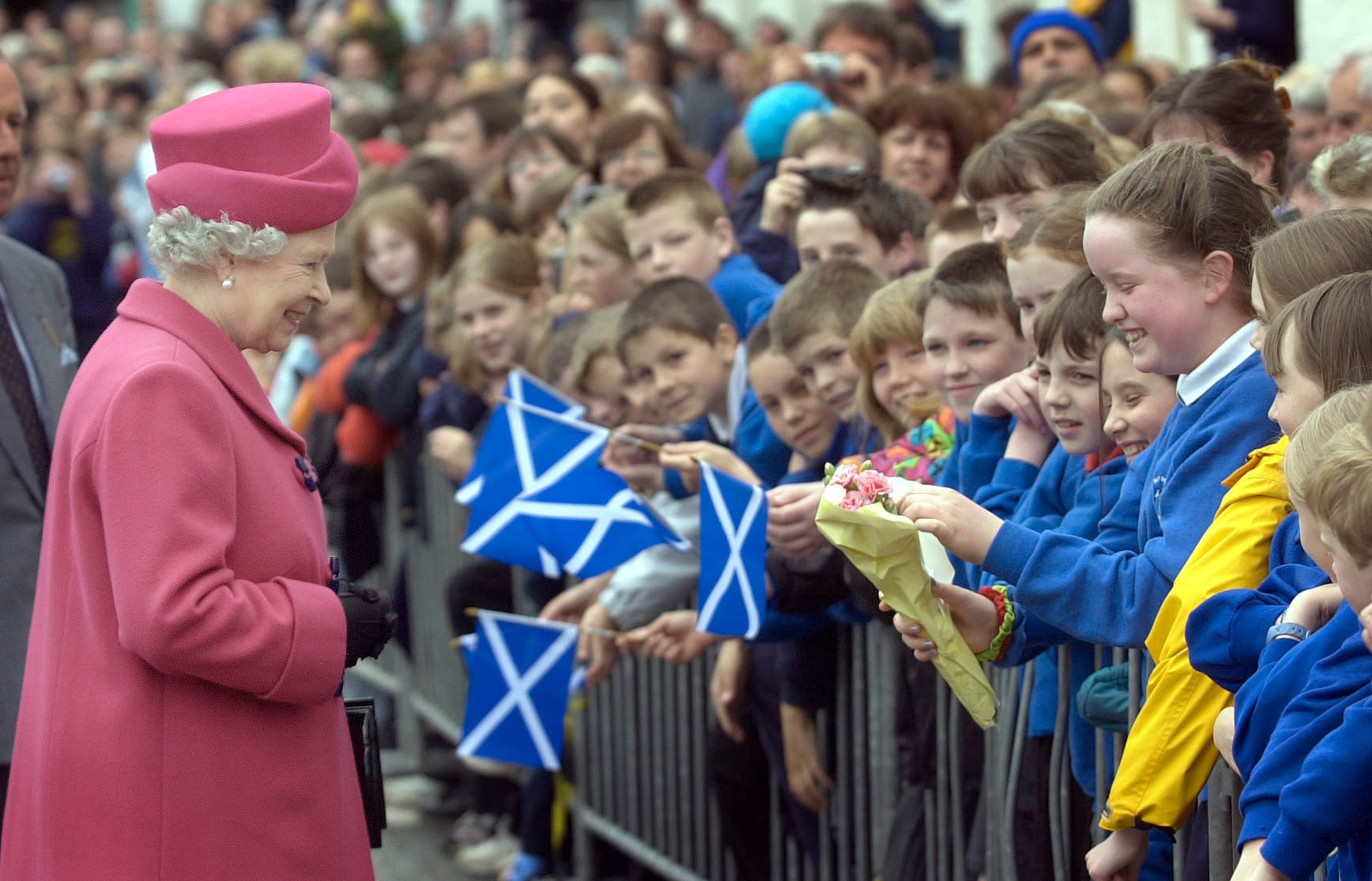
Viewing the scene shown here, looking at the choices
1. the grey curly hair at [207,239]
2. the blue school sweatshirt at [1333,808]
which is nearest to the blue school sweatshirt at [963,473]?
the blue school sweatshirt at [1333,808]

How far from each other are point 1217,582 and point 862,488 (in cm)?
66

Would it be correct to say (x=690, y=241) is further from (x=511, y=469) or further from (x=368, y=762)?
(x=368, y=762)

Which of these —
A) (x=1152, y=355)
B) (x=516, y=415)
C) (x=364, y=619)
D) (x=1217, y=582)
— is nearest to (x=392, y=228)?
(x=516, y=415)

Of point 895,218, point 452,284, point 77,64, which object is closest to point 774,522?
point 895,218

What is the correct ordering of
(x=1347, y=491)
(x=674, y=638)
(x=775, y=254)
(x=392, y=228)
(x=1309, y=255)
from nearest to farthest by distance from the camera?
1. (x=1347, y=491)
2. (x=1309, y=255)
3. (x=674, y=638)
4. (x=775, y=254)
5. (x=392, y=228)

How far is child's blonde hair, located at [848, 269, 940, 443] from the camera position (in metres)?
4.40

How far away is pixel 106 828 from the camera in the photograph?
10.6ft

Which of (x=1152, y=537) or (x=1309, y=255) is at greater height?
(x=1309, y=255)

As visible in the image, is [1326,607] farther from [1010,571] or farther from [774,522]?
[774,522]

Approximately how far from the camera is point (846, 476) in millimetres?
3357

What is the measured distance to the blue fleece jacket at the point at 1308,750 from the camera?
98.2 inches

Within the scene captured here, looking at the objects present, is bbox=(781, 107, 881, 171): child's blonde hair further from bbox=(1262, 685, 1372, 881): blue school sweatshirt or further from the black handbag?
bbox=(1262, 685, 1372, 881): blue school sweatshirt

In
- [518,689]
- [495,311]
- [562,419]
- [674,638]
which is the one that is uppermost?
[562,419]

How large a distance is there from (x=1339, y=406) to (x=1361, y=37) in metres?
6.12
